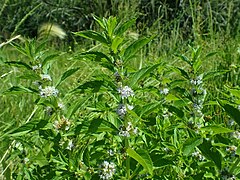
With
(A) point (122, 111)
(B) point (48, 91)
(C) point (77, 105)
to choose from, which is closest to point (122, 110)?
(A) point (122, 111)

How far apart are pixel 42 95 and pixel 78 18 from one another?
7836 millimetres

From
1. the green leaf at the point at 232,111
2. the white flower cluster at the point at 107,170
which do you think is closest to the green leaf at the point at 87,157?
the white flower cluster at the point at 107,170

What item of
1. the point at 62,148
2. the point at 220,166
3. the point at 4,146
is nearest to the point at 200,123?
the point at 220,166

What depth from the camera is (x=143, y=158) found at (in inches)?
47.7

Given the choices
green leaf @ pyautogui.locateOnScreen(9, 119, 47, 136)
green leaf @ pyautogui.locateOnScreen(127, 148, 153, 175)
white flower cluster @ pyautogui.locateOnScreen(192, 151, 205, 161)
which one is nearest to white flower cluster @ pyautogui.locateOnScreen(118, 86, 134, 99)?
green leaf @ pyautogui.locateOnScreen(127, 148, 153, 175)

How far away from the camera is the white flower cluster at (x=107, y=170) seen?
1.32m

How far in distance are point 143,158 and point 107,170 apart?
0.15 m

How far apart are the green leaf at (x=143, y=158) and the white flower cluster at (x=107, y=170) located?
0.12 meters

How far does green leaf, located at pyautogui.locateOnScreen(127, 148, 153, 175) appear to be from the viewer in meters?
1.18

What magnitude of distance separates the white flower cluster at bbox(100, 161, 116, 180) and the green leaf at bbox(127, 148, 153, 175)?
0.12 m

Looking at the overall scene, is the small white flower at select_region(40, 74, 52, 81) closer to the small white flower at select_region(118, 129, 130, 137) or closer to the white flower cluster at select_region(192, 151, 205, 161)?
the small white flower at select_region(118, 129, 130, 137)

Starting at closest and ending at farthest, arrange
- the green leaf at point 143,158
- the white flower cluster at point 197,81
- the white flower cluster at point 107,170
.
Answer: the green leaf at point 143,158 < the white flower cluster at point 107,170 < the white flower cluster at point 197,81

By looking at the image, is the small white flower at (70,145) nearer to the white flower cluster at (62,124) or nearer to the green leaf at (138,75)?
the white flower cluster at (62,124)

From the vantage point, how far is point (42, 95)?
1318 mm
